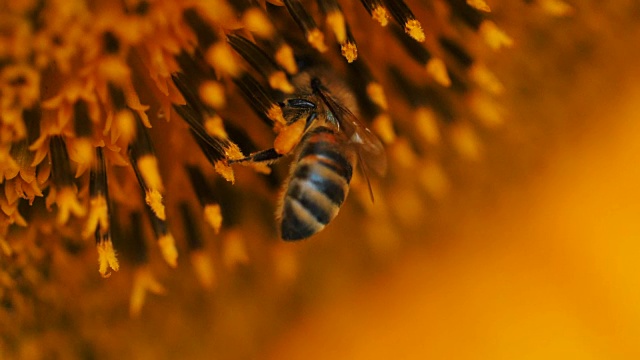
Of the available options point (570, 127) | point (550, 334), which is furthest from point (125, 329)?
point (570, 127)

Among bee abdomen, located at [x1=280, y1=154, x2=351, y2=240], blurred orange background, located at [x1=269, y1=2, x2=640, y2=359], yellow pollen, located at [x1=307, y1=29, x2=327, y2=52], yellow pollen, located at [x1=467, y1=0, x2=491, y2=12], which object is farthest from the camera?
blurred orange background, located at [x1=269, y1=2, x2=640, y2=359]

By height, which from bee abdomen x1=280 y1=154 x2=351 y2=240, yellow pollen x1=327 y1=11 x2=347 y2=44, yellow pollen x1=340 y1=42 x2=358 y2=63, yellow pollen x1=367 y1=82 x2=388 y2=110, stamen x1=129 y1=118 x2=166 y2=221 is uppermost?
yellow pollen x1=327 y1=11 x2=347 y2=44

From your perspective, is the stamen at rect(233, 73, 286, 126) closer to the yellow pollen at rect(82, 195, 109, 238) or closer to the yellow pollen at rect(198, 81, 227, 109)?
the yellow pollen at rect(198, 81, 227, 109)

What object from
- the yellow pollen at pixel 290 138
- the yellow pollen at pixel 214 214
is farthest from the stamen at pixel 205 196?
the yellow pollen at pixel 290 138

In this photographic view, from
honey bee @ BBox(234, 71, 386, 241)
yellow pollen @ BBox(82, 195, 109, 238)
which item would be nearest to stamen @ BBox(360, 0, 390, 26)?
honey bee @ BBox(234, 71, 386, 241)

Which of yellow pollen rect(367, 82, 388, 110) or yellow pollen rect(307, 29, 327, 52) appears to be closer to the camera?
yellow pollen rect(307, 29, 327, 52)

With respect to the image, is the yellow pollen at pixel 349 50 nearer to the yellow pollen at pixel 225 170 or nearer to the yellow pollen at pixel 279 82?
the yellow pollen at pixel 279 82

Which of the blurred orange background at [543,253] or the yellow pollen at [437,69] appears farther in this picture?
the blurred orange background at [543,253]

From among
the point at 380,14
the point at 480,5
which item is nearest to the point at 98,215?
the point at 380,14
